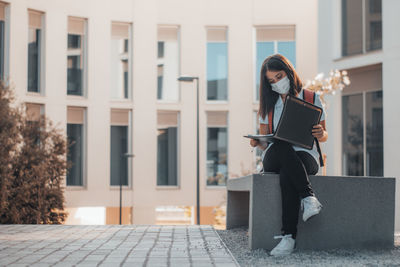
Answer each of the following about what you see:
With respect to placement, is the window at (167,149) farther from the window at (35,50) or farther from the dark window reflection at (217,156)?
the window at (35,50)

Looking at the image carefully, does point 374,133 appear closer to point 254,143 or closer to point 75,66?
point 75,66

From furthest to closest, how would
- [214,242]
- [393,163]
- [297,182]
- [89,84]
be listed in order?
[89,84] < [393,163] < [214,242] < [297,182]

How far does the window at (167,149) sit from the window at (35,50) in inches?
194

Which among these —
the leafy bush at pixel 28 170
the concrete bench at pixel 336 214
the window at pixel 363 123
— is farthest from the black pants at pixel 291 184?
the leafy bush at pixel 28 170

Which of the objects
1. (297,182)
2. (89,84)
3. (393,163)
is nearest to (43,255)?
(297,182)

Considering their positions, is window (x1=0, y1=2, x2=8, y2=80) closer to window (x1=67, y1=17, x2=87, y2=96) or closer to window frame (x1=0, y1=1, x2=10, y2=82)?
window frame (x1=0, y1=1, x2=10, y2=82)

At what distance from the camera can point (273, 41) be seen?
84.0 ft

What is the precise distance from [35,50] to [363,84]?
11.6 meters

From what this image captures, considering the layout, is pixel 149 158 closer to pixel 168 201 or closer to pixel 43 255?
pixel 168 201

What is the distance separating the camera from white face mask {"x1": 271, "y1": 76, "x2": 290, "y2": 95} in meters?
5.51

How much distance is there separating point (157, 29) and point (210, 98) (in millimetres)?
3407

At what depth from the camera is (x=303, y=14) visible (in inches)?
998

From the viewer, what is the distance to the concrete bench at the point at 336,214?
17.0 feet

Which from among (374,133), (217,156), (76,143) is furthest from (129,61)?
(374,133)
